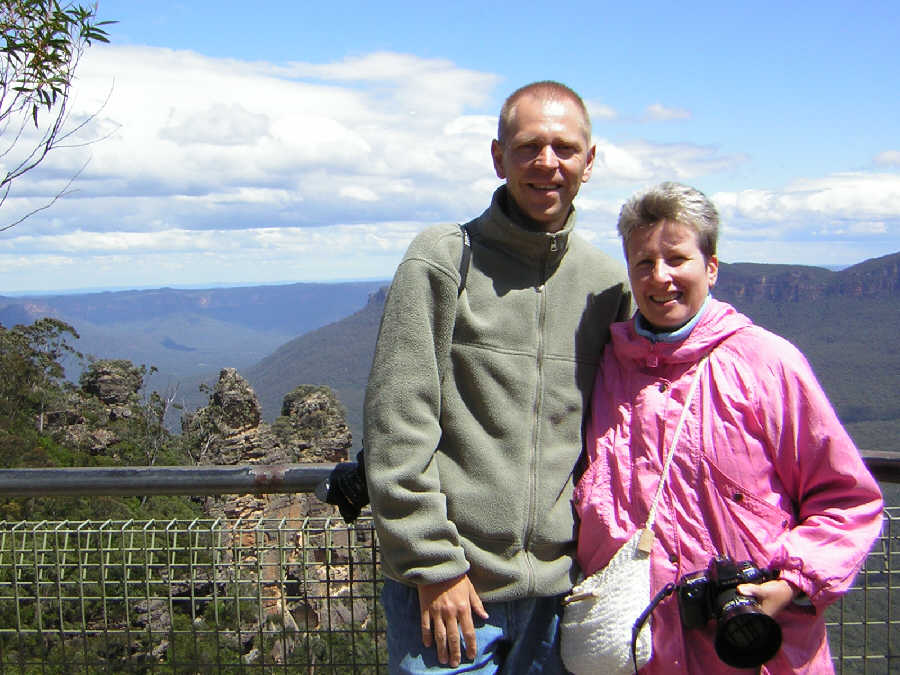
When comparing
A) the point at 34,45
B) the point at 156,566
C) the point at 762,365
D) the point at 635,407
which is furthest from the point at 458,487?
the point at 34,45

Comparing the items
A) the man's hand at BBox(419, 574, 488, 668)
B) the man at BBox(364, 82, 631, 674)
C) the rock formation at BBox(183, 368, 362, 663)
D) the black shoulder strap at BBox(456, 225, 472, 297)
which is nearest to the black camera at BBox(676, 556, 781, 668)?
the man at BBox(364, 82, 631, 674)

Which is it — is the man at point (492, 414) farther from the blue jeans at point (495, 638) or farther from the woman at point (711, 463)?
the woman at point (711, 463)

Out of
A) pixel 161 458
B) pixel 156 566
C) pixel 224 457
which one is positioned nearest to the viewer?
pixel 156 566

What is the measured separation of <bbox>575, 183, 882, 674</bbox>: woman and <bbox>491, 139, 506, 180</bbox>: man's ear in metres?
0.36

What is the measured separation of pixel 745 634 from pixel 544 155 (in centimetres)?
129

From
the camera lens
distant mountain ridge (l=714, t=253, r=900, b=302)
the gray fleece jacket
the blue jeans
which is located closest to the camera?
the camera lens

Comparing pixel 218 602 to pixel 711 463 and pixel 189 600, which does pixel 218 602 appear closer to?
pixel 189 600

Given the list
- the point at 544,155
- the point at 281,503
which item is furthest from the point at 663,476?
the point at 281,503

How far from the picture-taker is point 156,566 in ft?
9.89

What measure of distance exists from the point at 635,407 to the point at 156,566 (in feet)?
5.87

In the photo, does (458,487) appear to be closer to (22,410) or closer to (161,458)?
(161,458)

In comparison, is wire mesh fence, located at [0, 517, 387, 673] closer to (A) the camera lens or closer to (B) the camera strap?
(B) the camera strap

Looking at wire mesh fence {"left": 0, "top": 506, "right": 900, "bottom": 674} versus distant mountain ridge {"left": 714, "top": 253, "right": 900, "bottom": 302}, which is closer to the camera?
wire mesh fence {"left": 0, "top": 506, "right": 900, "bottom": 674}

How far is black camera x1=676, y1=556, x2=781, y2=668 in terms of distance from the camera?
204cm
